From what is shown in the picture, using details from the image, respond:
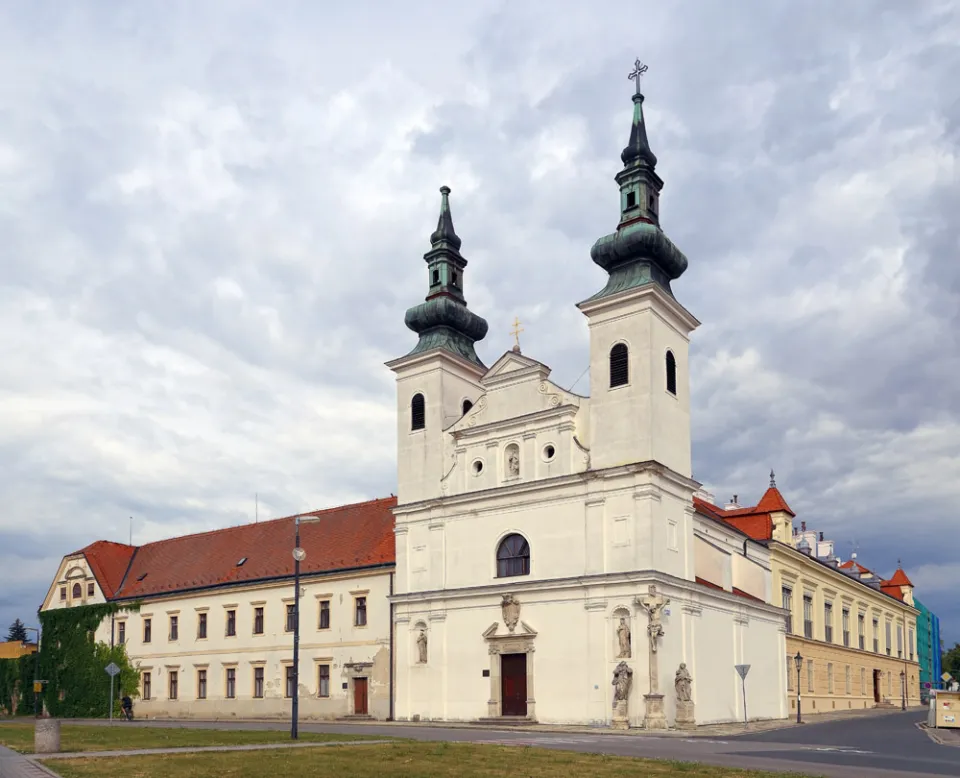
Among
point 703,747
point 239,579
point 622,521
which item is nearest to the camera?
point 703,747

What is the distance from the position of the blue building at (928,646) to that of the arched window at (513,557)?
317 feet

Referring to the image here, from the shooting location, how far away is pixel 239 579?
5550cm

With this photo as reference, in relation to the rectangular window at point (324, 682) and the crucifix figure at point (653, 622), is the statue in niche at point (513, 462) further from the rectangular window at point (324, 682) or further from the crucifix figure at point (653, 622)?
the rectangular window at point (324, 682)

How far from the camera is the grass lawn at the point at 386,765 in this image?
18.0 meters

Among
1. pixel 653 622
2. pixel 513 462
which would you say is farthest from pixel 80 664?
pixel 653 622

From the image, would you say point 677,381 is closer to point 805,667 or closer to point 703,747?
point 703,747

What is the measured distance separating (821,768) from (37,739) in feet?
58.2

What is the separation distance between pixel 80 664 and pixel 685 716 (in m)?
39.3

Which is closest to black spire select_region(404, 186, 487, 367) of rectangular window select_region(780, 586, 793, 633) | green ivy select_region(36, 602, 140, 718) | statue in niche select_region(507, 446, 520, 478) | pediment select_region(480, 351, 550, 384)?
pediment select_region(480, 351, 550, 384)

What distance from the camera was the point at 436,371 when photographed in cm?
4725

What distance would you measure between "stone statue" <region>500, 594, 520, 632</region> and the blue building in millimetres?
97114

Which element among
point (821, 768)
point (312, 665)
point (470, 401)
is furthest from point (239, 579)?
point (821, 768)

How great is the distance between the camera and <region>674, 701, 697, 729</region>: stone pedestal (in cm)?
3744

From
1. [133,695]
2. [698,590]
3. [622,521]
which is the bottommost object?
[133,695]
